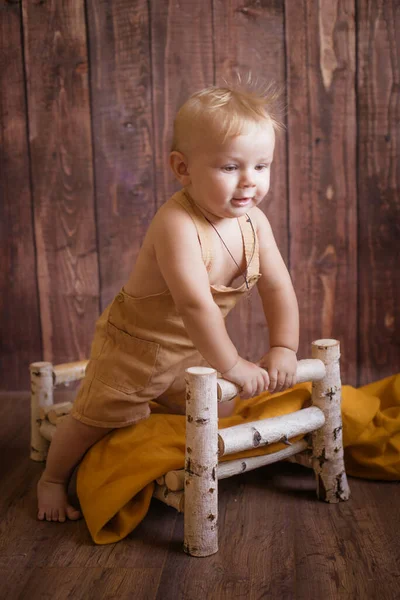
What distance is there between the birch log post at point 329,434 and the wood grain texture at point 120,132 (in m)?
0.79

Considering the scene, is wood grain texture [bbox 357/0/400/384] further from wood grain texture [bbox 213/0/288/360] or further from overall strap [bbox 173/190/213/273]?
overall strap [bbox 173/190/213/273]

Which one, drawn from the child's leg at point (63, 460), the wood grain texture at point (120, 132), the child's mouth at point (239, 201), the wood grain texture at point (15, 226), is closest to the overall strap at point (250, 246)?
the child's mouth at point (239, 201)

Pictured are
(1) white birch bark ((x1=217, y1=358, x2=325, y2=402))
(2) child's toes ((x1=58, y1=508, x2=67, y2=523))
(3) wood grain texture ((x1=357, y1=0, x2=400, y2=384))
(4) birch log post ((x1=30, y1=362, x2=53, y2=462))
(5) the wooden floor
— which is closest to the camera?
(5) the wooden floor

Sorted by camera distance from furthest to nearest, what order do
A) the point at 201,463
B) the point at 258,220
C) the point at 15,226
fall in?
the point at 15,226 < the point at 258,220 < the point at 201,463

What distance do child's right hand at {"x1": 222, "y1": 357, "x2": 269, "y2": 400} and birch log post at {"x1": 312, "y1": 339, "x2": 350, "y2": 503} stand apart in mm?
170

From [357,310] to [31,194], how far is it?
0.96 m

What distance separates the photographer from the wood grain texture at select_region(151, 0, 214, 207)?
1855 mm

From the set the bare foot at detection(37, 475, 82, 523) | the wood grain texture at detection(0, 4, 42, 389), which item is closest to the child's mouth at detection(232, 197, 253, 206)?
the bare foot at detection(37, 475, 82, 523)

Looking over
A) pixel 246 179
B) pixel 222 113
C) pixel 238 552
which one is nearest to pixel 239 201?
pixel 246 179

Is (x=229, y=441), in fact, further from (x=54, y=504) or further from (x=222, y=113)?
(x=222, y=113)

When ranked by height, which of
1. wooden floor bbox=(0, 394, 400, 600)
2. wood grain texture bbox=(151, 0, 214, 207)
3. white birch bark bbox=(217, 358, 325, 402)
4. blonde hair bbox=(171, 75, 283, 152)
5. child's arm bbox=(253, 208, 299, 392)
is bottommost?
wooden floor bbox=(0, 394, 400, 600)

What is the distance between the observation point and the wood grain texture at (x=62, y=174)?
1885 mm

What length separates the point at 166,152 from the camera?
192cm

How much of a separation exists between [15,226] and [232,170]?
965mm
